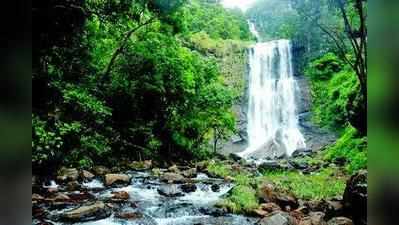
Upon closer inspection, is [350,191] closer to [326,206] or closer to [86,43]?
[326,206]

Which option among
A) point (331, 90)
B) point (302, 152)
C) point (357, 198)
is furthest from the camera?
point (302, 152)

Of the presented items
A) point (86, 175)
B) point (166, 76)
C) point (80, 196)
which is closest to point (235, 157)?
point (166, 76)

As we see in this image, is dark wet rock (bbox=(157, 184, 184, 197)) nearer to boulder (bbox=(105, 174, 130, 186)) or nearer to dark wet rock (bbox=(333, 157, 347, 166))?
boulder (bbox=(105, 174, 130, 186))

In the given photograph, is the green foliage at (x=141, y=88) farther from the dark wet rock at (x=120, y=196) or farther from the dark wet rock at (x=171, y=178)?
the dark wet rock at (x=120, y=196)

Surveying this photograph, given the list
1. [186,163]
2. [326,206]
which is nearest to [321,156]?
[326,206]

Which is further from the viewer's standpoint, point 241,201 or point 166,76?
point 166,76

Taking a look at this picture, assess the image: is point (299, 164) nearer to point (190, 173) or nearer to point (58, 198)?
point (190, 173)

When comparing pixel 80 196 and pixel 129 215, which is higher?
pixel 80 196

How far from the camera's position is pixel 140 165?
4473mm

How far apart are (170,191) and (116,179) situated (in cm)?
60

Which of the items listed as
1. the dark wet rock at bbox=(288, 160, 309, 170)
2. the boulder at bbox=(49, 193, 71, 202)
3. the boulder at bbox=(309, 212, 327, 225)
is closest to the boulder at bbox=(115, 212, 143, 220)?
the boulder at bbox=(49, 193, 71, 202)

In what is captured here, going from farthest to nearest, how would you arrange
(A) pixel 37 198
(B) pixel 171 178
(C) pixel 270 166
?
(C) pixel 270 166 → (B) pixel 171 178 → (A) pixel 37 198

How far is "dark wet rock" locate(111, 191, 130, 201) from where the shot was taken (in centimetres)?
389
